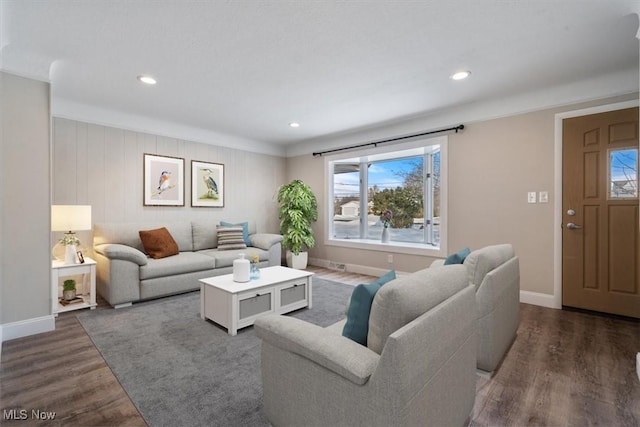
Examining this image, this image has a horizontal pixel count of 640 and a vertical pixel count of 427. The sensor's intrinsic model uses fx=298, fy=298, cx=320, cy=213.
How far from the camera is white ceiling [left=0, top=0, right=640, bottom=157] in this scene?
1988 mm

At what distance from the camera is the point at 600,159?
3.00 meters

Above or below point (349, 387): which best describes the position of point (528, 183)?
above

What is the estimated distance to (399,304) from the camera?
1082mm

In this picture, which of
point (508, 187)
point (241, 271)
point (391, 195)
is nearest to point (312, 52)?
point (241, 271)

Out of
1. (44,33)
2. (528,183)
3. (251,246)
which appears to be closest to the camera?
(44,33)

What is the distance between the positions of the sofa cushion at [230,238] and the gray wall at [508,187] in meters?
2.72

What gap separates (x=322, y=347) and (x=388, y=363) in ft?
0.95

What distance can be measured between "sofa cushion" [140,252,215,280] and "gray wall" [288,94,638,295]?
3.01m

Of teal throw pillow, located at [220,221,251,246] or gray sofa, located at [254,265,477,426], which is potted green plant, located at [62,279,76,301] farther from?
gray sofa, located at [254,265,477,426]

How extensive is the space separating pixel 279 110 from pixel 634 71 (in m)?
3.69

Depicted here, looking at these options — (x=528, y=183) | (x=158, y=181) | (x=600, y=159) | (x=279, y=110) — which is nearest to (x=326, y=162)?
(x=279, y=110)

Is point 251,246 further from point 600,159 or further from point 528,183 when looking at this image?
point 600,159

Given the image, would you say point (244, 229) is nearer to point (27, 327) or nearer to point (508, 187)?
point (27, 327)

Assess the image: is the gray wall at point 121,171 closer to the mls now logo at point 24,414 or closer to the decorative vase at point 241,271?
the decorative vase at point 241,271
